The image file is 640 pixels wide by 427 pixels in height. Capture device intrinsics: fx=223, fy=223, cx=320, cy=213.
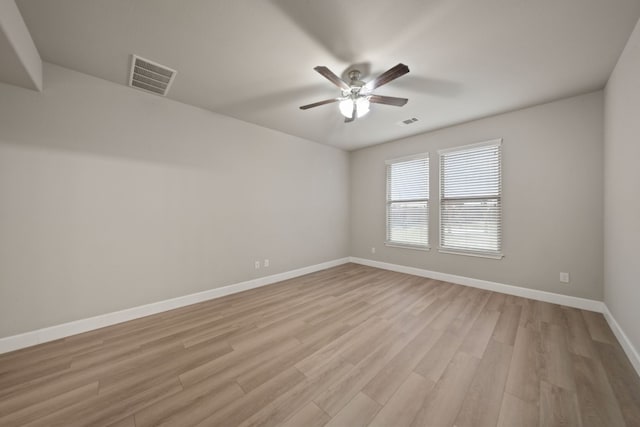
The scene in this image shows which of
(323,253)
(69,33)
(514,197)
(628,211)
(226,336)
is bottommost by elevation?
(226,336)

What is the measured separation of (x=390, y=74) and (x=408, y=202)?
2.99 meters

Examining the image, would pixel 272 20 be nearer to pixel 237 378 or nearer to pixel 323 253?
pixel 237 378

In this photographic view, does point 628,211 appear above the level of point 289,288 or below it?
above

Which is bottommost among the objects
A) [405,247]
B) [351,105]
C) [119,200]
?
[405,247]

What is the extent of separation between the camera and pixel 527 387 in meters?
1.56

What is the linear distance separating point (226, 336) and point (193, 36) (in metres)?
2.76

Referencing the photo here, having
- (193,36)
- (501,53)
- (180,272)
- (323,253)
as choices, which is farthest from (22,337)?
(501,53)

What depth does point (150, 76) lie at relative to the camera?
2412 mm

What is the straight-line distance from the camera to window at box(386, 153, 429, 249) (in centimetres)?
426

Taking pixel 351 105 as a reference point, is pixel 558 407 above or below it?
below

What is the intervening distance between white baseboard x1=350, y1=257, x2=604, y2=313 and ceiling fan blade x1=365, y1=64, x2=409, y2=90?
338 centimetres

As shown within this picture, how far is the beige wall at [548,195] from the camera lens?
2773 millimetres

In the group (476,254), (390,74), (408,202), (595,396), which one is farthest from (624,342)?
(390,74)

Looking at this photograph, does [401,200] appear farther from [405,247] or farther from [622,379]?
[622,379]
